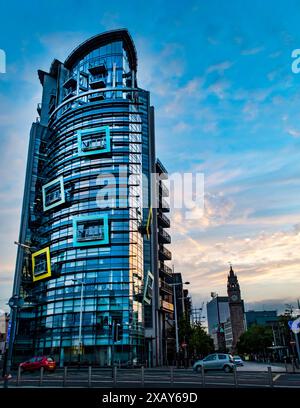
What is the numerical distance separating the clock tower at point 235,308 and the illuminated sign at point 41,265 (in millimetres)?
139178

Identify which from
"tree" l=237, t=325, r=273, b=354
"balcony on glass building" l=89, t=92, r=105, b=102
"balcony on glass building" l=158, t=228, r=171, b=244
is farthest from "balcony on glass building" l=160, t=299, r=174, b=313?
"tree" l=237, t=325, r=273, b=354

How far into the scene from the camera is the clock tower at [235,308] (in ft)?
575

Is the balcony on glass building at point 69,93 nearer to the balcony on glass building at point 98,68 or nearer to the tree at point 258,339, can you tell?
the balcony on glass building at point 98,68

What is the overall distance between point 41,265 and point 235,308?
142m

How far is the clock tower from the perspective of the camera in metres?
175

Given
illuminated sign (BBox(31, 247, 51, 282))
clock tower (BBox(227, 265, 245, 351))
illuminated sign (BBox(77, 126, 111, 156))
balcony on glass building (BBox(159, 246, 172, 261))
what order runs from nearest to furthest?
illuminated sign (BBox(31, 247, 51, 282))
illuminated sign (BBox(77, 126, 111, 156))
balcony on glass building (BBox(159, 246, 172, 261))
clock tower (BBox(227, 265, 245, 351))

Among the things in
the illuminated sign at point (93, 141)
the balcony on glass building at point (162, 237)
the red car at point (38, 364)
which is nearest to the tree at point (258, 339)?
the balcony on glass building at point (162, 237)

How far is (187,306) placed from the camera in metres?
110

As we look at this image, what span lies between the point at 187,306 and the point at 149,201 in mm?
58123

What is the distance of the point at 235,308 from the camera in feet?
589

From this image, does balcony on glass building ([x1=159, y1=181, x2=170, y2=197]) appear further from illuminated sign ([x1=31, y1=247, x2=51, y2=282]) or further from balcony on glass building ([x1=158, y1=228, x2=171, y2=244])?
illuminated sign ([x1=31, y1=247, x2=51, y2=282])

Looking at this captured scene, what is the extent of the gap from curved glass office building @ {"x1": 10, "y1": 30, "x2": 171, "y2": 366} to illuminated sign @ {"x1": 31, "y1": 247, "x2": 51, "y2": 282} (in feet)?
0.61

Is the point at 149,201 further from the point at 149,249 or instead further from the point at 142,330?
the point at 142,330

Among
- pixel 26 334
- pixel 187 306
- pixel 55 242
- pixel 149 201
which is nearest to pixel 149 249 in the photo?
pixel 149 201
